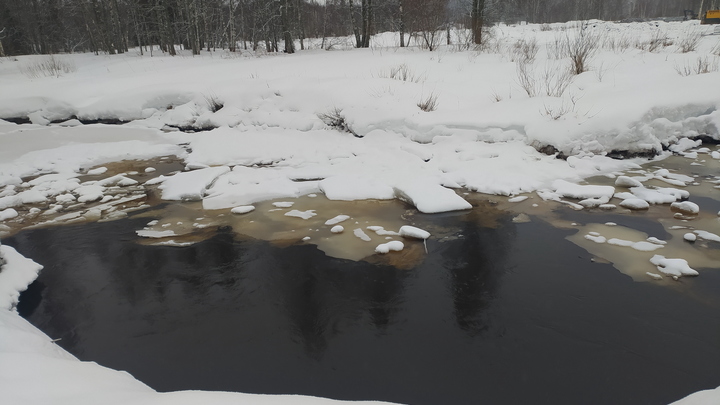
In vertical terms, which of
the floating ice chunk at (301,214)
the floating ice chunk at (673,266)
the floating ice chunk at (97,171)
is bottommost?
the floating ice chunk at (673,266)

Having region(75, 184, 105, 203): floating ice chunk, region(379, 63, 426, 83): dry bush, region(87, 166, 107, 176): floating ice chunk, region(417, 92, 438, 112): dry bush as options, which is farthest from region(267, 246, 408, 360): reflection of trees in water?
region(379, 63, 426, 83): dry bush

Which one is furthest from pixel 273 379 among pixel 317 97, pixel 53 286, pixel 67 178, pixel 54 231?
pixel 317 97

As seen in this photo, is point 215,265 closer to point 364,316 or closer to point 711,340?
point 364,316

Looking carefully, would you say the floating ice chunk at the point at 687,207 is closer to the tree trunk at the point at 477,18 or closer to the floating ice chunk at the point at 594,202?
the floating ice chunk at the point at 594,202

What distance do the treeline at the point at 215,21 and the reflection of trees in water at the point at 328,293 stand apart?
13.7m

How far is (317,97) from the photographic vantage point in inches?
390

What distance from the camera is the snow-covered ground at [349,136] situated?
5898mm

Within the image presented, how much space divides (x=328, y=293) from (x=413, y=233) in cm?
149

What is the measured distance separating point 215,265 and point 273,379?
1.95 meters

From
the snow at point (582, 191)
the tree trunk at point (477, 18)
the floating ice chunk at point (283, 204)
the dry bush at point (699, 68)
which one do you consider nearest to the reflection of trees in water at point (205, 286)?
the floating ice chunk at point (283, 204)

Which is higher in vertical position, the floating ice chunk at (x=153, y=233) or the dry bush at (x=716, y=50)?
the dry bush at (x=716, y=50)

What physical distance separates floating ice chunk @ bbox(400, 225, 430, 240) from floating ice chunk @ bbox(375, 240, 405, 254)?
250 millimetres

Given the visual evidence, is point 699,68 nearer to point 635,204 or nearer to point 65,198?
point 635,204

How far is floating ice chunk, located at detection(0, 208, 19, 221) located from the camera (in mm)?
5926
